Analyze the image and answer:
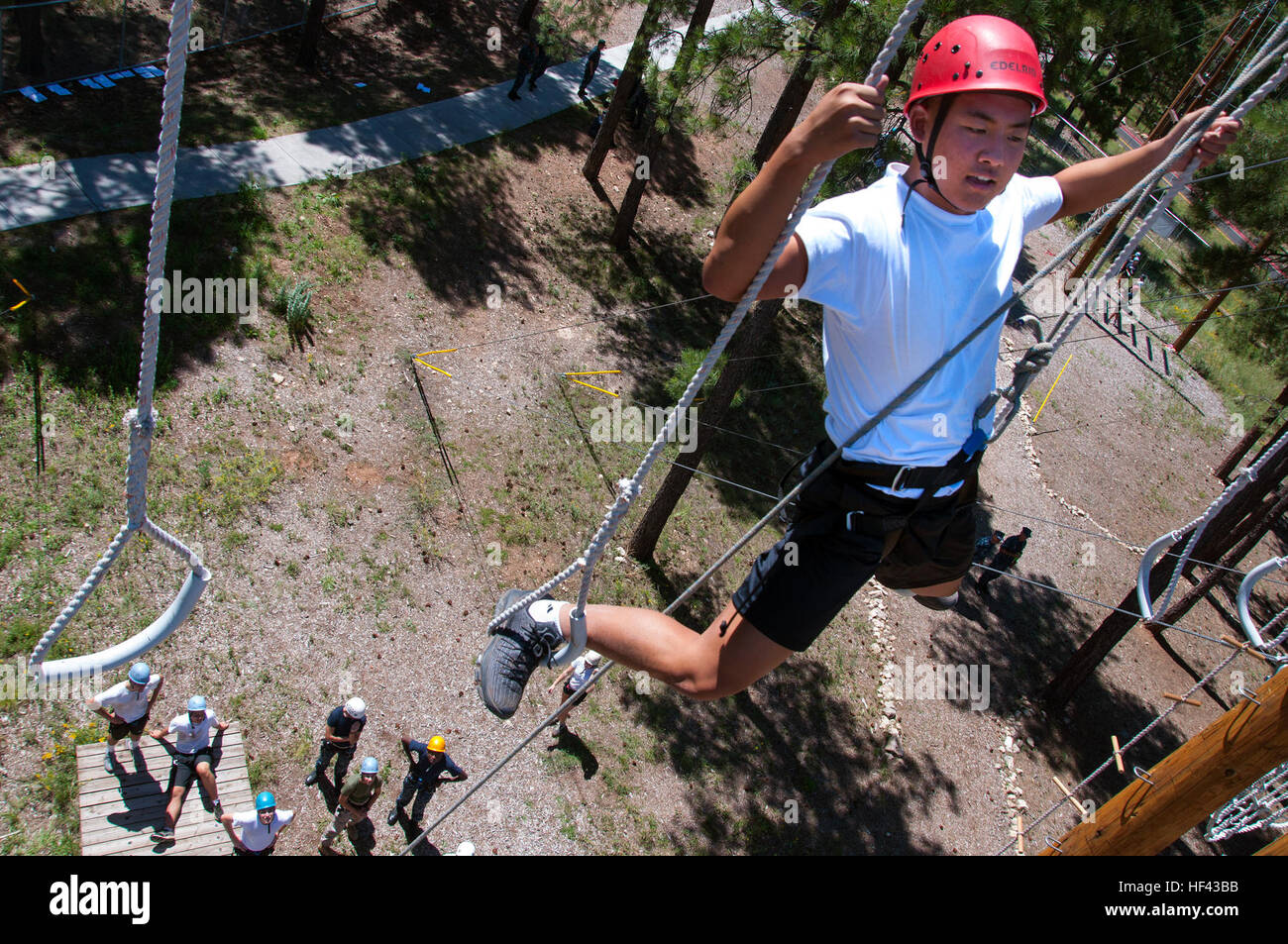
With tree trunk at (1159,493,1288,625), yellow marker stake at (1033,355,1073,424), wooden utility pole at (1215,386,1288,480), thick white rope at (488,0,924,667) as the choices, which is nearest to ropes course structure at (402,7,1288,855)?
thick white rope at (488,0,924,667)

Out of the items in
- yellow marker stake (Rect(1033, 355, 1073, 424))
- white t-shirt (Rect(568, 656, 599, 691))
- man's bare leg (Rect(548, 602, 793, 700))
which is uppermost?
man's bare leg (Rect(548, 602, 793, 700))

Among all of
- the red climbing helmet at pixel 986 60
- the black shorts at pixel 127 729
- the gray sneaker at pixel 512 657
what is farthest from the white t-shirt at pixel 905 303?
the black shorts at pixel 127 729

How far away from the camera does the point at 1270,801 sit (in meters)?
5.56

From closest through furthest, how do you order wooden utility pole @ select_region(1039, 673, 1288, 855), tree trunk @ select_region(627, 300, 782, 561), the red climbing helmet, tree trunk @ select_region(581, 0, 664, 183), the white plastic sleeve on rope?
the red climbing helmet → wooden utility pole @ select_region(1039, 673, 1288, 855) → the white plastic sleeve on rope → tree trunk @ select_region(627, 300, 782, 561) → tree trunk @ select_region(581, 0, 664, 183)

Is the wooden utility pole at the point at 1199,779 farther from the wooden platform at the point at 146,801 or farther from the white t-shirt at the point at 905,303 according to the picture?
the wooden platform at the point at 146,801

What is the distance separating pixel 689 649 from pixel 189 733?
521 centimetres

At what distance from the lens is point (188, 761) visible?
677 cm

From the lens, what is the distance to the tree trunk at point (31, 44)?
11.9 meters

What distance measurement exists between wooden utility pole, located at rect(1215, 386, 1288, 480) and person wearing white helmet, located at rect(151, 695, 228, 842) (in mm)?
18258

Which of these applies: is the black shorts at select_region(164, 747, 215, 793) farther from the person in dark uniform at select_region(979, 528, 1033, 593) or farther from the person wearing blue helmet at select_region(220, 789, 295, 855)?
the person in dark uniform at select_region(979, 528, 1033, 593)

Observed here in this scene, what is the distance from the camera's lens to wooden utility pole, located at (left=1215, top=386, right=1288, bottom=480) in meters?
16.8

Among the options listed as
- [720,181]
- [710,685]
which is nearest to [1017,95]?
[710,685]

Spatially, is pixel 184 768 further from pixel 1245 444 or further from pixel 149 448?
pixel 1245 444

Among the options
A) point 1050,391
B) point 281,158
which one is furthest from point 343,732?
point 1050,391
